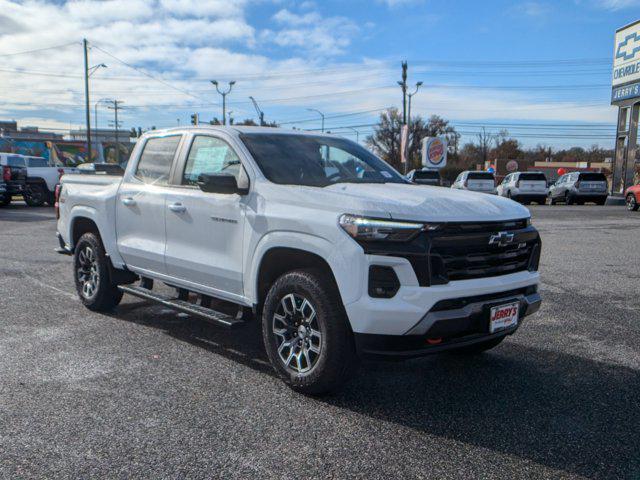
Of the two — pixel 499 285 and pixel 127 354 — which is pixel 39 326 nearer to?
pixel 127 354

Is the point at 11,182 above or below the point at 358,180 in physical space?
below

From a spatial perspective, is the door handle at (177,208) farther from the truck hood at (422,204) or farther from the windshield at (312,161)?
the truck hood at (422,204)

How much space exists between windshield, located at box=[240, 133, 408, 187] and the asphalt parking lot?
152 cm

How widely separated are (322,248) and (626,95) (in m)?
33.9

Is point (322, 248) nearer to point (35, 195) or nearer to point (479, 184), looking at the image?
point (35, 195)

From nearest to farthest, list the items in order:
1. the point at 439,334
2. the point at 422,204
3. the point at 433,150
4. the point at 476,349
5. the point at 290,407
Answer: the point at 439,334 < the point at 422,204 < the point at 290,407 < the point at 476,349 < the point at 433,150

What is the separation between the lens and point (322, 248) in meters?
3.83

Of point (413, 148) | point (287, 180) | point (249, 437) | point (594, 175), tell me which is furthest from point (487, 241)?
point (413, 148)

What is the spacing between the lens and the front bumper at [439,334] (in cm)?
358

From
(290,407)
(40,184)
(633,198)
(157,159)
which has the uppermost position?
(157,159)

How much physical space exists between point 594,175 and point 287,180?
2778cm

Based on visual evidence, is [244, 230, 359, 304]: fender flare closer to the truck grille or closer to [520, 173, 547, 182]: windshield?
the truck grille

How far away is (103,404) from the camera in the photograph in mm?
3910

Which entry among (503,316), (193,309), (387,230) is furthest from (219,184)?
(503,316)
